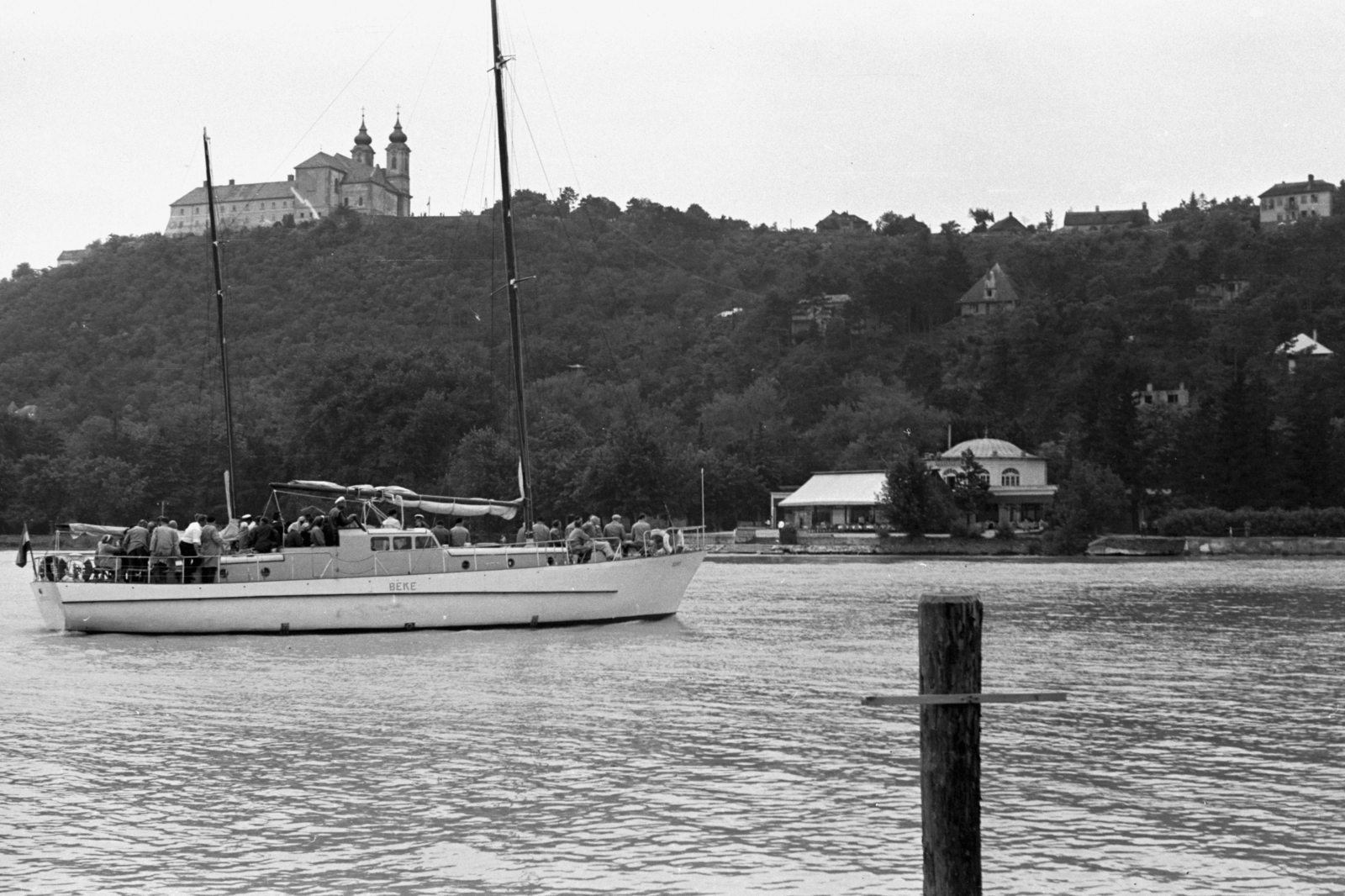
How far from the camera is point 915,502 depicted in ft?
344

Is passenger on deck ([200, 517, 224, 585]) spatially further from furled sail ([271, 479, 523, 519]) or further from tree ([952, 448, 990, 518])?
tree ([952, 448, 990, 518])

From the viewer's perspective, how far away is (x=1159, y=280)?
528 feet

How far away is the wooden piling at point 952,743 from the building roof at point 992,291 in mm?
165125

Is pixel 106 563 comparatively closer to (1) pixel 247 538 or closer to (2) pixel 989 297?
(1) pixel 247 538

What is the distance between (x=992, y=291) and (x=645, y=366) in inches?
1587

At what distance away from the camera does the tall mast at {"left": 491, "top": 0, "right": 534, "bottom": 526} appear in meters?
40.1

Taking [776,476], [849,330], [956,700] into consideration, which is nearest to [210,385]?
[776,476]

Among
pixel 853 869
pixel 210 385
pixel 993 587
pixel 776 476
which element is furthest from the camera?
pixel 210 385

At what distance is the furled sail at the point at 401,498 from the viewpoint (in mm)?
38625

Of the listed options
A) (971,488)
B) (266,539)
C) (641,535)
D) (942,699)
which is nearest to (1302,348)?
(971,488)

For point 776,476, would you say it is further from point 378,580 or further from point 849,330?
point 378,580

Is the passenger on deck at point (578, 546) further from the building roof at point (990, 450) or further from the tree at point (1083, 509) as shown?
the building roof at point (990, 450)

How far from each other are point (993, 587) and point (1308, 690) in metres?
34.5

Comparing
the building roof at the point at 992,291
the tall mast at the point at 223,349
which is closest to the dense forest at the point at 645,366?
the building roof at the point at 992,291
